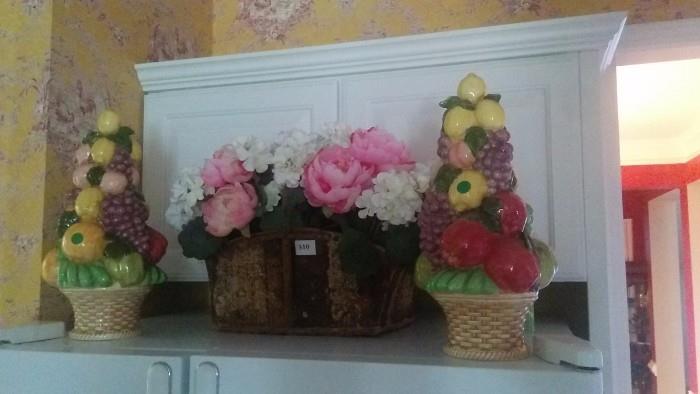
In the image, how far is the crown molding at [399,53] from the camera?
117 cm

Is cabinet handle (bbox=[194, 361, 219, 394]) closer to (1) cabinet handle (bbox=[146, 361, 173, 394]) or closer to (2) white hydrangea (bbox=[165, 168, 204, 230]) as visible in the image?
(1) cabinet handle (bbox=[146, 361, 173, 394])

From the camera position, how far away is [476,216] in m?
0.85

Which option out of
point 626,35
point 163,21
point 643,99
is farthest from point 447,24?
point 643,99

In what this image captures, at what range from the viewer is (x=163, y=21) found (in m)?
1.59

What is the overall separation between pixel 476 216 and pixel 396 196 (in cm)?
14

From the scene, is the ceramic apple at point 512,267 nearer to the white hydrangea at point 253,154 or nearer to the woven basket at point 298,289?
the woven basket at point 298,289

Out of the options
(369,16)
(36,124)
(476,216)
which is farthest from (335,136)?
(369,16)

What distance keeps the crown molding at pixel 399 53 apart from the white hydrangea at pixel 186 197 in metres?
0.39

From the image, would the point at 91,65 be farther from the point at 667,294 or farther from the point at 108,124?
the point at 667,294

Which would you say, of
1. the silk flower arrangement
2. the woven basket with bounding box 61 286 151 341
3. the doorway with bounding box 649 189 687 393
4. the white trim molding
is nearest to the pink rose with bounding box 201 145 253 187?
the silk flower arrangement

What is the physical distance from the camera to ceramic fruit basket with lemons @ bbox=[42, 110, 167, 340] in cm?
101

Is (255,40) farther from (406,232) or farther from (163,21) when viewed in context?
(406,232)

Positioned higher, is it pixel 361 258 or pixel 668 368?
pixel 361 258

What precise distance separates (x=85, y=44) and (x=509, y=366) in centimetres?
101
